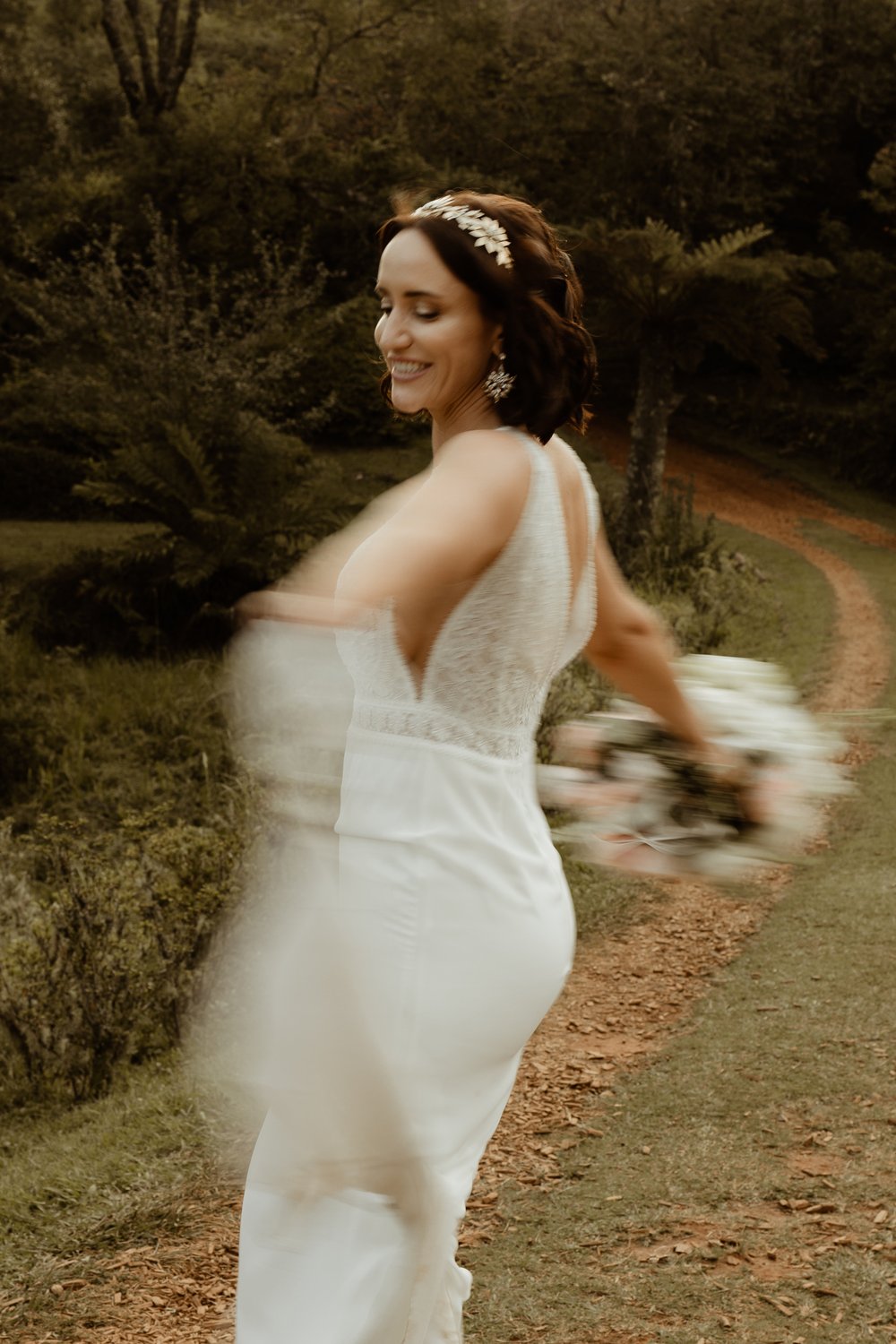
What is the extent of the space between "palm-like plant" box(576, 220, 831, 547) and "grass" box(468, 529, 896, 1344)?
1126 centimetres

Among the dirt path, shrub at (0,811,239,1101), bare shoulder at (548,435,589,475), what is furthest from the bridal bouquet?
shrub at (0,811,239,1101)

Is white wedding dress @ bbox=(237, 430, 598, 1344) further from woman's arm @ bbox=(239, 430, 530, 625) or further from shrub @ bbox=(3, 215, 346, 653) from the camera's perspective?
shrub @ bbox=(3, 215, 346, 653)

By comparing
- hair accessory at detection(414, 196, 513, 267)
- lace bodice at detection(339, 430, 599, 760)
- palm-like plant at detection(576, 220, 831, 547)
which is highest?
hair accessory at detection(414, 196, 513, 267)

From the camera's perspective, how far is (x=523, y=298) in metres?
1.71

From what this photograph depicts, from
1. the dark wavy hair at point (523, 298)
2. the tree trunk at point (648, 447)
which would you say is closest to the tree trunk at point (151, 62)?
the tree trunk at point (648, 447)

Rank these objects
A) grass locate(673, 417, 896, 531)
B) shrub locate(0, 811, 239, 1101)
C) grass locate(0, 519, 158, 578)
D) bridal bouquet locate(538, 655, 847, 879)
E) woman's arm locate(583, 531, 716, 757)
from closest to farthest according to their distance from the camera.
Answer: woman's arm locate(583, 531, 716, 757) → bridal bouquet locate(538, 655, 847, 879) → shrub locate(0, 811, 239, 1101) → grass locate(0, 519, 158, 578) → grass locate(673, 417, 896, 531)

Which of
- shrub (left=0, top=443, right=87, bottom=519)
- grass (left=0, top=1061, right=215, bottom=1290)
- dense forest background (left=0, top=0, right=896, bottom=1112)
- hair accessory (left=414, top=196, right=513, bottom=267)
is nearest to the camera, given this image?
hair accessory (left=414, top=196, right=513, bottom=267)

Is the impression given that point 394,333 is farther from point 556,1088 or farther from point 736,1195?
point 556,1088

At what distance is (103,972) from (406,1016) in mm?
3489

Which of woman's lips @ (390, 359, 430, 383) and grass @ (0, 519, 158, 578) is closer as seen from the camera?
woman's lips @ (390, 359, 430, 383)

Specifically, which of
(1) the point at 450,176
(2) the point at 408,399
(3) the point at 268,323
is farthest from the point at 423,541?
(1) the point at 450,176

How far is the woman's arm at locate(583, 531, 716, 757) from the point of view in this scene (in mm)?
2045

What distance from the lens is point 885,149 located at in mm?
20156

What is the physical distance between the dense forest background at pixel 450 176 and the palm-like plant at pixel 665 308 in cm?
6
